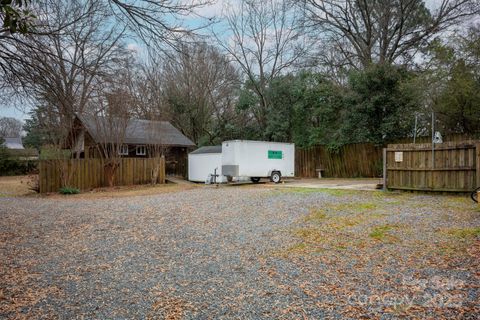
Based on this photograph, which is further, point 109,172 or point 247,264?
point 109,172

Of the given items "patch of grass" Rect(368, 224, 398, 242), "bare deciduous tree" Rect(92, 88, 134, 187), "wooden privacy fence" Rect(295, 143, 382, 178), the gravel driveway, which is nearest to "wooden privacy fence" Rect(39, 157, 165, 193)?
"bare deciduous tree" Rect(92, 88, 134, 187)

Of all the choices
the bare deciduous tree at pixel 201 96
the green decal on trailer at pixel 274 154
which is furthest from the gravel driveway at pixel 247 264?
the bare deciduous tree at pixel 201 96

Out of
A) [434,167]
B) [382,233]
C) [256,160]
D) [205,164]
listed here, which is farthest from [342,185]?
[382,233]

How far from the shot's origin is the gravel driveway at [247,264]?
10.8 ft

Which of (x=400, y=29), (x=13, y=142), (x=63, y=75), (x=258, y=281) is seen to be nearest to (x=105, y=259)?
(x=258, y=281)

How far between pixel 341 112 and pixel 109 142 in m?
13.4

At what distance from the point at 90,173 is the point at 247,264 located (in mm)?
13826

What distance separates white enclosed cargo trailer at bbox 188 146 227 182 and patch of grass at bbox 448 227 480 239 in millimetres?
12496

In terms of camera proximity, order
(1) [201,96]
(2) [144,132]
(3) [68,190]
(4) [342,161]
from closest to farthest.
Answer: (3) [68,190]
(4) [342,161]
(2) [144,132]
(1) [201,96]

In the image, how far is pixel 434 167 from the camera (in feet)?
34.8

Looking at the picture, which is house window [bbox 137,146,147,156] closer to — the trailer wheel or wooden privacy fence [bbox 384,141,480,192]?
the trailer wheel

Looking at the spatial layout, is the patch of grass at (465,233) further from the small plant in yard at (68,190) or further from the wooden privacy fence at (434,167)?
the small plant in yard at (68,190)

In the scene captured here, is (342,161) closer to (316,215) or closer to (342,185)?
(342,185)

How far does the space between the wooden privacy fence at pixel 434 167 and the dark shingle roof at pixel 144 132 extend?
12.4 meters
